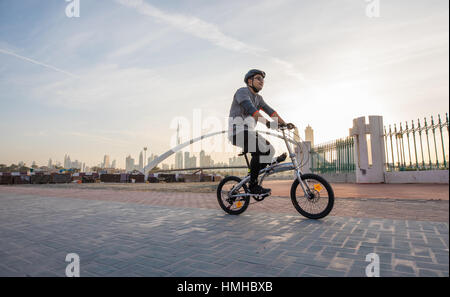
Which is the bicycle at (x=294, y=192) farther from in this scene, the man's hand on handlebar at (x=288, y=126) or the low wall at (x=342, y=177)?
the low wall at (x=342, y=177)

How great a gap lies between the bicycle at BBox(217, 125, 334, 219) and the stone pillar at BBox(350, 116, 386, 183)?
9.92m

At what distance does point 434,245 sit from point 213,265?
2.23 metres

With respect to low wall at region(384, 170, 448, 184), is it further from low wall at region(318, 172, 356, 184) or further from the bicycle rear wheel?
the bicycle rear wheel

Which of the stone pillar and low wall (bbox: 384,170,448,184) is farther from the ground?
the stone pillar

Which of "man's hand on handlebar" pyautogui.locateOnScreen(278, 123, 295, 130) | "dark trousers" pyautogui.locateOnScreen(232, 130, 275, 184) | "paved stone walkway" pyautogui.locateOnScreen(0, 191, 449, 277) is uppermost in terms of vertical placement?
"man's hand on handlebar" pyautogui.locateOnScreen(278, 123, 295, 130)

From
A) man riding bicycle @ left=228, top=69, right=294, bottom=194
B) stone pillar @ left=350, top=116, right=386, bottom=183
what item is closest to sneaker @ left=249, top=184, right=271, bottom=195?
man riding bicycle @ left=228, top=69, right=294, bottom=194

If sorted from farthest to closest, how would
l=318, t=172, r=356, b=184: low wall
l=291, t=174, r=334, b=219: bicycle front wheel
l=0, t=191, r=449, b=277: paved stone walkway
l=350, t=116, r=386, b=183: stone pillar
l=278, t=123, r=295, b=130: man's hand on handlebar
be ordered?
l=318, t=172, r=356, b=184: low wall → l=350, t=116, r=386, b=183: stone pillar → l=278, t=123, r=295, b=130: man's hand on handlebar → l=291, t=174, r=334, b=219: bicycle front wheel → l=0, t=191, r=449, b=277: paved stone walkway

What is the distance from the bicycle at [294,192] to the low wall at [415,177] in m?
7.97

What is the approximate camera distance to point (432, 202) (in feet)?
17.8

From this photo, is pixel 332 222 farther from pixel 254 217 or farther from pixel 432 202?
pixel 432 202

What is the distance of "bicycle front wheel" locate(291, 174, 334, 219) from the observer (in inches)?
148

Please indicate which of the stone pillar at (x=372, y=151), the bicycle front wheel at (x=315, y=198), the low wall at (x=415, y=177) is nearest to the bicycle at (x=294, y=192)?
the bicycle front wheel at (x=315, y=198)
